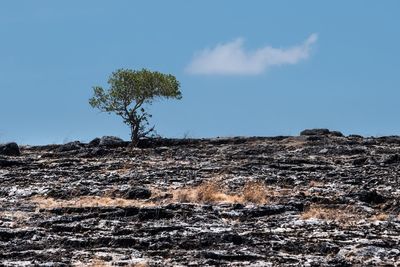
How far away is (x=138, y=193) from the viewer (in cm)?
2914

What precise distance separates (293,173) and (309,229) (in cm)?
1265

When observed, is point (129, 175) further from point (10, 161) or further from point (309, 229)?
point (309, 229)

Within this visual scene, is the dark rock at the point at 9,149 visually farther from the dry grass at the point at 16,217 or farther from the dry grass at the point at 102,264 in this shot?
the dry grass at the point at 102,264

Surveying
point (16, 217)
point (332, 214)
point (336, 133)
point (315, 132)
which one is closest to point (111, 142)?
point (315, 132)

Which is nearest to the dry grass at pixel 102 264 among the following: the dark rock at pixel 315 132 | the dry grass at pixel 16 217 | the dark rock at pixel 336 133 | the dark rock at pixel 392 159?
the dry grass at pixel 16 217

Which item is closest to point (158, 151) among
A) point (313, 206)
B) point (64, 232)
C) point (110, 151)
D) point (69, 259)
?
point (110, 151)

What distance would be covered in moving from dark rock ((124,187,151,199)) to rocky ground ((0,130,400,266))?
41mm

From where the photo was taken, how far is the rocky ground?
19.0m

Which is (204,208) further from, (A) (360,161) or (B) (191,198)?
(A) (360,161)

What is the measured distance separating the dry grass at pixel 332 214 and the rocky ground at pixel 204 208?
0.10ft

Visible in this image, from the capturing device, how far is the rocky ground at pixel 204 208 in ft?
62.4

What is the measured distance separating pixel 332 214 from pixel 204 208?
4045 mm

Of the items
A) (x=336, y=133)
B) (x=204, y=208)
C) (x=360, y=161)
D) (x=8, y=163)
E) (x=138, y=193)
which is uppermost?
(x=336, y=133)

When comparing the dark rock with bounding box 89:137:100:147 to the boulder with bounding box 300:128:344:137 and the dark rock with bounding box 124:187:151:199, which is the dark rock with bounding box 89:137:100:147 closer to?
the boulder with bounding box 300:128:344:137
